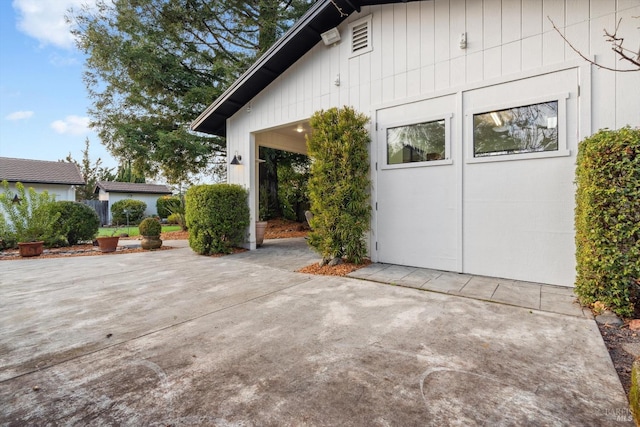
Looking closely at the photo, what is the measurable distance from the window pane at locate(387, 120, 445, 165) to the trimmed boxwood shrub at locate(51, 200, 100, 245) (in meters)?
9.36

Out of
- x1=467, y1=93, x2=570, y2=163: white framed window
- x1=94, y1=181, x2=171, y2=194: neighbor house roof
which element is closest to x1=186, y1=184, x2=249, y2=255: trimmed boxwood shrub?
x1=467, y1=93, x2=570, y2=163: white framed window

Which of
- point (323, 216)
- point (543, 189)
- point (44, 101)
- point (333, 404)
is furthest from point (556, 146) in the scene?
point (44, 101)

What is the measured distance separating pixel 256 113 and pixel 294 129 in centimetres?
122

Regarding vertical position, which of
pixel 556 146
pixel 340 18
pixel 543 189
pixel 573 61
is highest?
pixel 340 18

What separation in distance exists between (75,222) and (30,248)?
5.65 ft

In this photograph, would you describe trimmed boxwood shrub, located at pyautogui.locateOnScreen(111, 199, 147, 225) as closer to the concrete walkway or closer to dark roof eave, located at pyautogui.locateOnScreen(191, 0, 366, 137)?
dark roof eave, located at pyautogui.locateOnScreen(191, 0, 366, 137)

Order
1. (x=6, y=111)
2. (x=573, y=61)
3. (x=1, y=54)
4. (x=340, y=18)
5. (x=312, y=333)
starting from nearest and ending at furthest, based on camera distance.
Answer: (x=312, y=333)
(x=573, y=61)
(x=340, y=18)
(x=1, y=54)
(x=6, y=111)

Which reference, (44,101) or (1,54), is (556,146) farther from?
(44,101)

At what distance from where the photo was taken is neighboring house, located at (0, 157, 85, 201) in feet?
48.8

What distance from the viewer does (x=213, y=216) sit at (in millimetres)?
6371

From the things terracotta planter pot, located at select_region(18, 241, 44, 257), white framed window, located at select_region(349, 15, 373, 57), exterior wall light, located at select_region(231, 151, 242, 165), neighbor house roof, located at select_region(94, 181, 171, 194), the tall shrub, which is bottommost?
terracotta planter pot, located at select_region(18, 241, 44, 257)

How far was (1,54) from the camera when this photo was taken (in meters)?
9.79

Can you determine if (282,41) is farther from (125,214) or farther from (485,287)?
(125,214)

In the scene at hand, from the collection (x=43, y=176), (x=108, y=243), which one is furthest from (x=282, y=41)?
(x=43, y=176)
